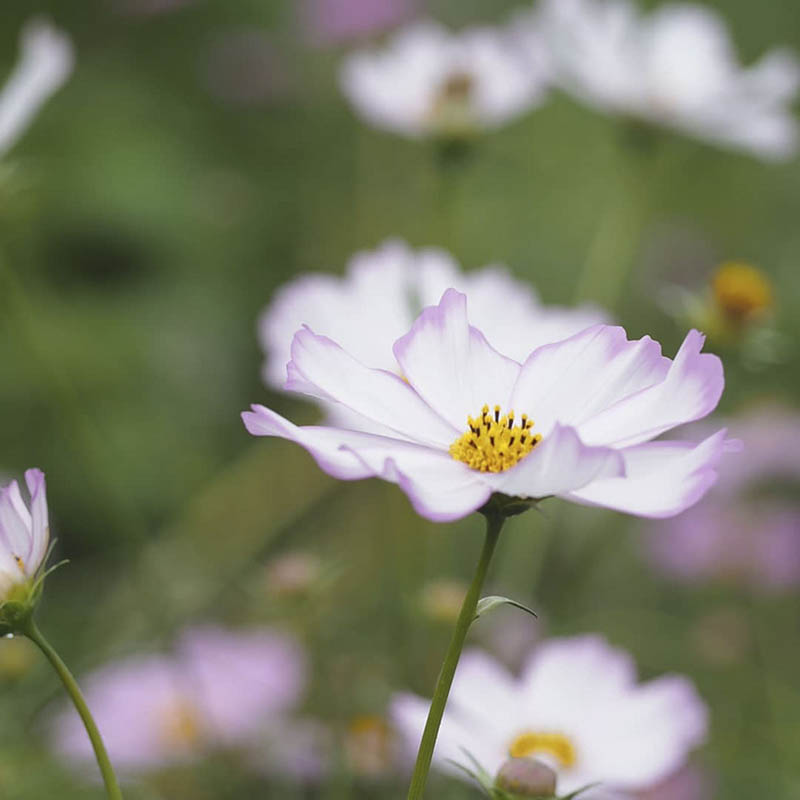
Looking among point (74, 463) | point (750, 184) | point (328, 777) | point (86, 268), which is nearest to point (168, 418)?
point (74, 463)

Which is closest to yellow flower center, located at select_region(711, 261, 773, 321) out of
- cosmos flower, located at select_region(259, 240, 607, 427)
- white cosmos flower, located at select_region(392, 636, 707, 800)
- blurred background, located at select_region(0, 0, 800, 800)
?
blurred background, located at select_region(0, 0, 800, 800)

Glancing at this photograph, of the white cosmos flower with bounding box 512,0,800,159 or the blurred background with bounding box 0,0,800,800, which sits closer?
the blurred background with bounding box 0,0,800,800

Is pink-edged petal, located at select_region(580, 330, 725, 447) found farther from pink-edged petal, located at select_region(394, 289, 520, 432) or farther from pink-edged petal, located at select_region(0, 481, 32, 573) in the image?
pink-edged petal, located at select_region(0, 481, 32, 573)

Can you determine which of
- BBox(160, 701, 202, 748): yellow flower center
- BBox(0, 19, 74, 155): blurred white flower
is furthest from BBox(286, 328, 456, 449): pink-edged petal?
BBox(160, 701, 202, 748): yellow flower center

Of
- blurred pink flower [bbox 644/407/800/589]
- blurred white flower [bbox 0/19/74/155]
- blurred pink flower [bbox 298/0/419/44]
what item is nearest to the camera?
blurred white flower [bbox 0/19/74/155]

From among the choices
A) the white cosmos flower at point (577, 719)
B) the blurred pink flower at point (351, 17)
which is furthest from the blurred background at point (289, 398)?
the white cosmos flower at point (577, 719)

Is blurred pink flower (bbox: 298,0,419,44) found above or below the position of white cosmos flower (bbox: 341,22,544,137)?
above

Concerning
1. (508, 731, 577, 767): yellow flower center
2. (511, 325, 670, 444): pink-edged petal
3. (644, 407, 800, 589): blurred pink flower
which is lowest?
(508, 731, 577, 767): yellow flower center

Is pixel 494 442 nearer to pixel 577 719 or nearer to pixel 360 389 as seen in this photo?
pixel 360 389

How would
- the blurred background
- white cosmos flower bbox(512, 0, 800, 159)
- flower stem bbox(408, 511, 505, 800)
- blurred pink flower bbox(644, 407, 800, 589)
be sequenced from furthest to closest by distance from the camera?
1. blurred pink flower bbox(644, 407, 800, 589)
2. white cosmos flower bbox(512, 0, 800, 159)
3. the blurred background
4. flower stem bbox(408, 511, 505, 800)
